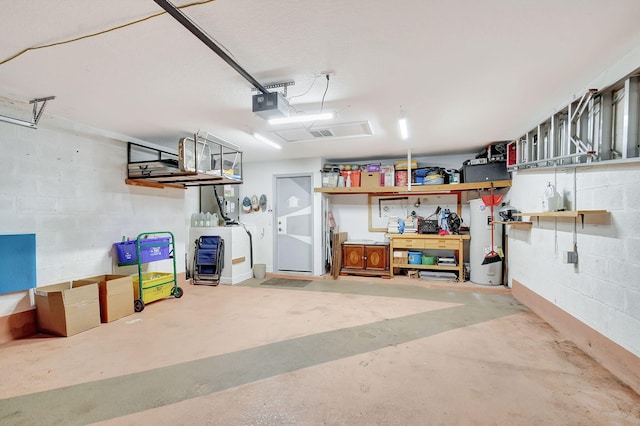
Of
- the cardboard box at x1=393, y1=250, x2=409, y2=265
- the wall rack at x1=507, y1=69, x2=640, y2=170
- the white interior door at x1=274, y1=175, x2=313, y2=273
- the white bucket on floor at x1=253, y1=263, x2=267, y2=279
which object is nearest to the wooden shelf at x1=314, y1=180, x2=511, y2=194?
the white interior door at x1=274, y1=175, x2=313, y2=273

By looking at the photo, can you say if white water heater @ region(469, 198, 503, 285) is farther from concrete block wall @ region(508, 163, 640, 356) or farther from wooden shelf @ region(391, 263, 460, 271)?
concrete block wall @ region(508, 163, 640, 356)

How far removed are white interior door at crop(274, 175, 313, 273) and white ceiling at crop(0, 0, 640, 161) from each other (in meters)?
2.82

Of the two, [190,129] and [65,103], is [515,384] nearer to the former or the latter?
[190,129]

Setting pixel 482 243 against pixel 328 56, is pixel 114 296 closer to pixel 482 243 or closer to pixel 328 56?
pixel 328 56

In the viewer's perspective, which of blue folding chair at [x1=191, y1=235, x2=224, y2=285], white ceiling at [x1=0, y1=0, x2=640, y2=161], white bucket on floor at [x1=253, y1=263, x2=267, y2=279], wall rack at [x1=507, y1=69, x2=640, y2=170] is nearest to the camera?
white ceiling at [x1=0, y1=0, x2=640, y2=161]

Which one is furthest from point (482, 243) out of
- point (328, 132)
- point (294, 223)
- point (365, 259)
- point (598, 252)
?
point (294, 223)

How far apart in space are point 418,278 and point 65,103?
20.2 ft

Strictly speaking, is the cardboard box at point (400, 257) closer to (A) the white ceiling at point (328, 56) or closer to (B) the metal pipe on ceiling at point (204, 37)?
(A) the white ceiling at point (328, 56)

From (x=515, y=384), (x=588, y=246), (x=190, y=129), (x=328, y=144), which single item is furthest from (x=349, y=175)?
(x=515, y=384)

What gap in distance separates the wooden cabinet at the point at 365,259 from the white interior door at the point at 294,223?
31.6 inches

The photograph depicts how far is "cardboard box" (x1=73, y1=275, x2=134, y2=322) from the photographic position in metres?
3.52

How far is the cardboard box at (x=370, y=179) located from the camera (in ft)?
19.3

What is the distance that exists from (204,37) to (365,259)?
503 cm

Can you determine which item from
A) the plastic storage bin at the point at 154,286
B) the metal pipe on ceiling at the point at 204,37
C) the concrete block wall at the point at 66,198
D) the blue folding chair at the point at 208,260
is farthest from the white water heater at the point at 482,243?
the concrete block wall at the point at 66,198
